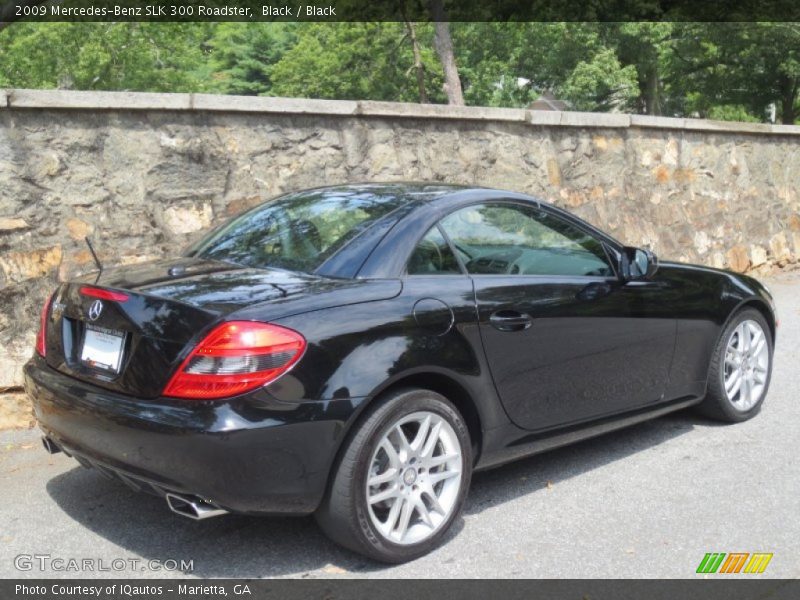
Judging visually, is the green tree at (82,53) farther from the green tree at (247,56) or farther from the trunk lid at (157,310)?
the green tree at (247,56)

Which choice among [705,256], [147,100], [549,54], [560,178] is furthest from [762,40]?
[147,100]

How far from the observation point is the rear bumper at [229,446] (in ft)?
11.3

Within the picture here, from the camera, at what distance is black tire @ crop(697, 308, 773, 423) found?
18.6 feet

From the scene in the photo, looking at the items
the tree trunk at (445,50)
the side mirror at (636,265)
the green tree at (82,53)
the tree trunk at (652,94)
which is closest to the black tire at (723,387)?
the side mirror at (636,265)

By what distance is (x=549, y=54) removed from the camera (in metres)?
36.5

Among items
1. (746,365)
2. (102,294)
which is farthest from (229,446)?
(746,365)

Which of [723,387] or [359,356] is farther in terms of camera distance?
[723,387]

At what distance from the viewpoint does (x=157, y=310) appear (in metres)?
3.69

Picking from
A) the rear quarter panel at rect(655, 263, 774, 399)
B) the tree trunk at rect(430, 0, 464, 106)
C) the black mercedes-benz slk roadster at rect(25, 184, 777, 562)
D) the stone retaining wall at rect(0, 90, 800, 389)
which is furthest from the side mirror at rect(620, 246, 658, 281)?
the tree trunk at rect(430, 0, 464, 106)

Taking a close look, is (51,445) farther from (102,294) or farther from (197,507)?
(197,507)

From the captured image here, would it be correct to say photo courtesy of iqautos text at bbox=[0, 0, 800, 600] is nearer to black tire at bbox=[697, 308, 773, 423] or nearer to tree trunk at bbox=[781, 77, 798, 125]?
black tire at bbox=[697, 308, 773, 423]

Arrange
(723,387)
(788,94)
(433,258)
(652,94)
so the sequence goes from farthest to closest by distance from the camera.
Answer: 1. (652,94)
2. (788,94)
3. (723,387)
4. (433,258)

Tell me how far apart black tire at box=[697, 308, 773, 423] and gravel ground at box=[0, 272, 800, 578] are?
284 millimetres

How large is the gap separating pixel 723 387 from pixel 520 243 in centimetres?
185
